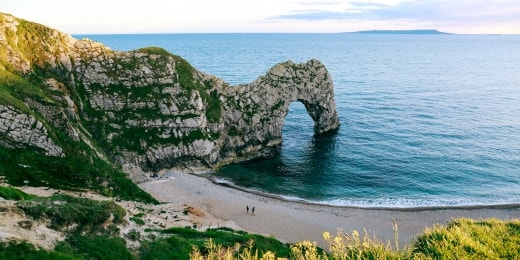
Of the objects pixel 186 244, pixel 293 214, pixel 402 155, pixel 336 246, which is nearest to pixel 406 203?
pixel 402 155

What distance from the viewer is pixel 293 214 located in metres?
48.4

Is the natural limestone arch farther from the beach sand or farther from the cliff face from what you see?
the beach sand

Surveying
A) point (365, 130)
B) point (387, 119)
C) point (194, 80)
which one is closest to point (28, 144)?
point (194, 80)

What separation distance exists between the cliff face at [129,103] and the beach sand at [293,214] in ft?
25.5

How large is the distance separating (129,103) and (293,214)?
31.9m

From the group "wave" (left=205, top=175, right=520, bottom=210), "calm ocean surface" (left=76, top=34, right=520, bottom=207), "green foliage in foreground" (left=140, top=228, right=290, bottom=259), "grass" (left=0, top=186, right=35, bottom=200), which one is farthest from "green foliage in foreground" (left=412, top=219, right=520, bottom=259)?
"calm ocean surface" (left=76, top=34, right=520, bottom=207)

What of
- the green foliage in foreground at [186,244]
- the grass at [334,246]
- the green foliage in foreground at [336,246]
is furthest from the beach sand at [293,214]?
the green foliage in foreground at [336,246]

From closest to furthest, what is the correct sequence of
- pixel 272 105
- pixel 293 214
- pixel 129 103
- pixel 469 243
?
pixel 469 243 < pixel 293 214 < pixel 129 103 < pixel 272 105

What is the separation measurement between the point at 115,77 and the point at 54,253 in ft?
147

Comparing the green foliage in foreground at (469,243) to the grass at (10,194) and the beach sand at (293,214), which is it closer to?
the grass at (10,194)

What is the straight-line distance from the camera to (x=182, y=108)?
61.4 meters

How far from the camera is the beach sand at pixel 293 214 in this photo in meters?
45.1

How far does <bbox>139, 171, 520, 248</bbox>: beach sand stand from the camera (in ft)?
148

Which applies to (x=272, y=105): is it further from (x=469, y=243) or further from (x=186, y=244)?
(x=469, y=243)
